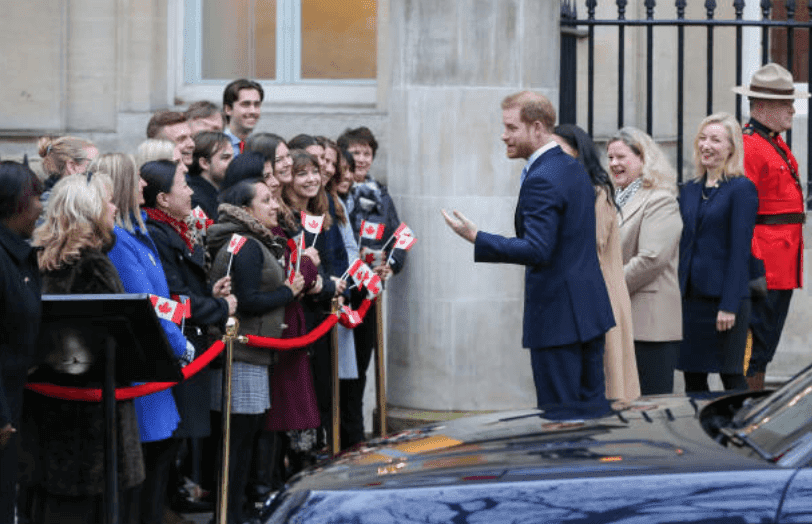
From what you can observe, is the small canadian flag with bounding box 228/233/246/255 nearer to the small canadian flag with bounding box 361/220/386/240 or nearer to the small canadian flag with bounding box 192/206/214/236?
the small canadian flag with bounding box 192/206/214/236

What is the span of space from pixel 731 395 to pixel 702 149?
4289 mm

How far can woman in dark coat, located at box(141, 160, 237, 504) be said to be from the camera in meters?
7.45

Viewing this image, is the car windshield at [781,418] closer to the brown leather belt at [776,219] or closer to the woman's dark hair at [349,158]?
the brown leather belt at [776,219]

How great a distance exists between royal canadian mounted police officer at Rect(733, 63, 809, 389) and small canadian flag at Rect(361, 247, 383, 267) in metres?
2.30

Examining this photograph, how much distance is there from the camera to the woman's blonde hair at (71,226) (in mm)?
6555

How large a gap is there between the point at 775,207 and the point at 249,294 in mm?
3790

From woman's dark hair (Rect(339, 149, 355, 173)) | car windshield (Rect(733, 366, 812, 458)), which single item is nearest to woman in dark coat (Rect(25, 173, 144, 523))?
car windshield (Rect(733, 366, 812, 458))

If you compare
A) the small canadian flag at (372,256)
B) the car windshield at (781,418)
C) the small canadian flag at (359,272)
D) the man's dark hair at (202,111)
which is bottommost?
the car windshield at (781,418)

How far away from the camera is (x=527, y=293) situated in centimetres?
758

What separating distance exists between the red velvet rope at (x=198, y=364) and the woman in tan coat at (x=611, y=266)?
1609mm

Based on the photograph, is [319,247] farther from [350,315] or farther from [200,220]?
[200,220]

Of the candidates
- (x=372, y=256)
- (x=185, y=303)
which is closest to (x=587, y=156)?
(x=372, y=256)

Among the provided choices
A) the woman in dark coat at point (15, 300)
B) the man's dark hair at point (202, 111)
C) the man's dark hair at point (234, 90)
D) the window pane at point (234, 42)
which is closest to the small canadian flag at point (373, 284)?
the man's dark hair at point (202, 111)

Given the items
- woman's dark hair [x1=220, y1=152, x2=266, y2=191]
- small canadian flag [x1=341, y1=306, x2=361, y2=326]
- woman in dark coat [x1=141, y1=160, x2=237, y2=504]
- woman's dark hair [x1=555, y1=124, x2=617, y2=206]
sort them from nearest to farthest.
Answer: woman in dark coat [x1=141, y1=160, x2=237, y2=504] → woman's dark hair [x1=555, y1=124, x2=617, y2=206] → woman's dark hair [x1=220, y1=152, x2=266, y2=191] → small canadian flag [x1=341, y1=306, x2=361, y2=326]
